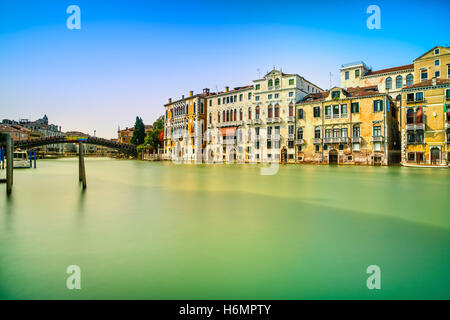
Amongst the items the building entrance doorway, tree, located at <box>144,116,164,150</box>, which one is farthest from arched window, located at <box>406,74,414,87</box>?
tree, located at <box>144,116,164,150</box>

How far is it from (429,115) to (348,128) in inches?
285

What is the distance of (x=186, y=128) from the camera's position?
146ft

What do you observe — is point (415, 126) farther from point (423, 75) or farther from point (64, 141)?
point (64, 141)

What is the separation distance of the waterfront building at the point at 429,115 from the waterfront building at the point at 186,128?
1040 inches

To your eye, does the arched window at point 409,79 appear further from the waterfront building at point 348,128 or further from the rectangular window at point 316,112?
the rectangular window at point 316,112

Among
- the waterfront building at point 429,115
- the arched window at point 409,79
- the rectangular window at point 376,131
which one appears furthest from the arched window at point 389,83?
the rectangular window at point 376,131

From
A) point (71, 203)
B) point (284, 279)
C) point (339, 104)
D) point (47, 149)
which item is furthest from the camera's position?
point (47, 149)

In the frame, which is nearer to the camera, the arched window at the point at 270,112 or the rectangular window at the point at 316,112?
the rectangular window at the point at 316,112

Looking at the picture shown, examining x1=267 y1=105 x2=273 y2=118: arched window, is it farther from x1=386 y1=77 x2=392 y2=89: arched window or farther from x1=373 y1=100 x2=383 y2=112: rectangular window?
x1=386 y1=77 x2=392 y2=89: arched window

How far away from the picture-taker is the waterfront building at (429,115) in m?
25.5
